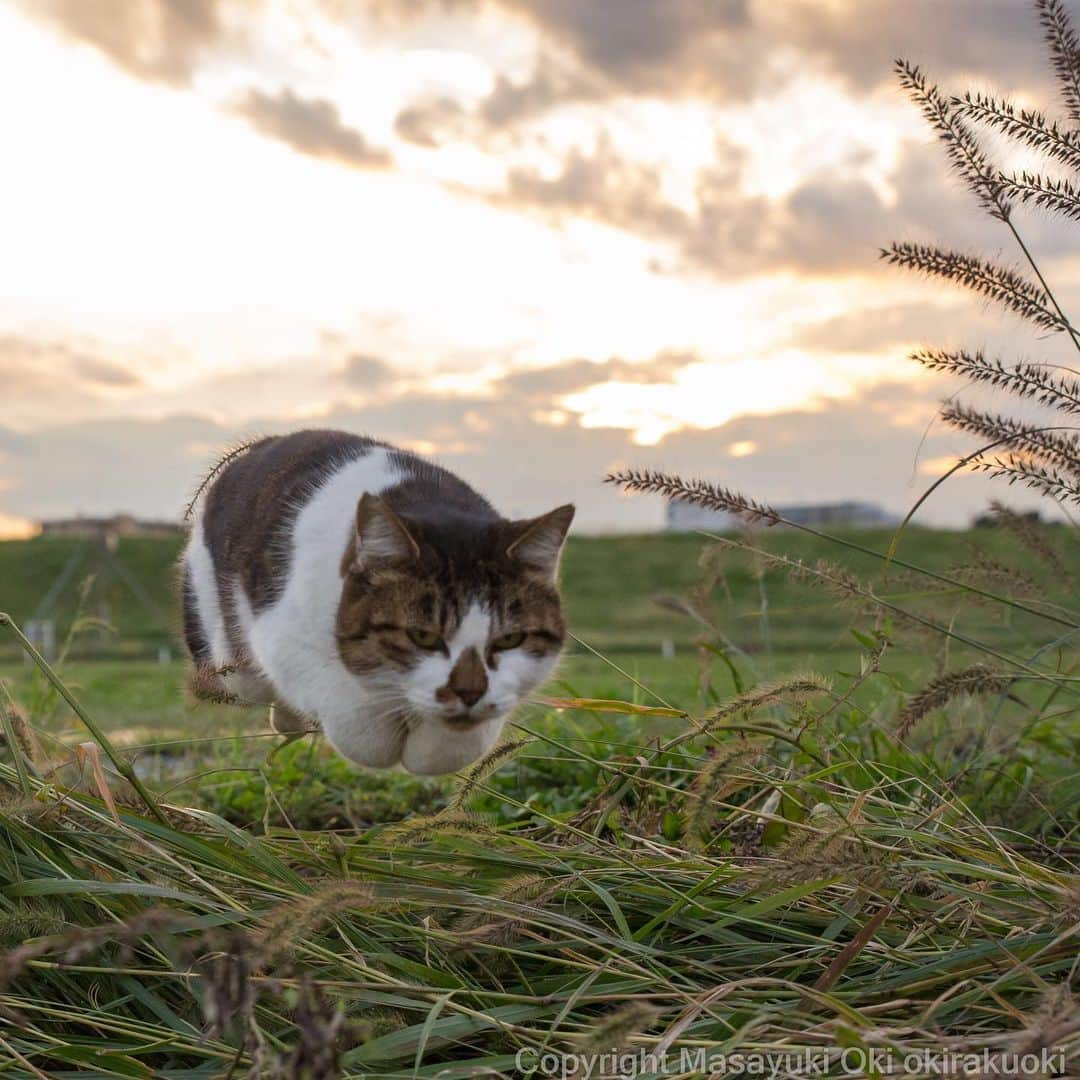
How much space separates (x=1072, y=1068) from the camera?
1.67 meters

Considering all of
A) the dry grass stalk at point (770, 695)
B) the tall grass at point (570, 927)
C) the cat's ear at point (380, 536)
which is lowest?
the tall grass at point (570, 927)

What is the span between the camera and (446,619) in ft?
9.48

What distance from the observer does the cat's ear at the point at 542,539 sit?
2998 millimetres

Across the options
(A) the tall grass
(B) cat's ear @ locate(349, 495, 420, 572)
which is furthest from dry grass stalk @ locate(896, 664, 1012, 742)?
(B) cat's ear @ locate(349, 495, 420, 572)

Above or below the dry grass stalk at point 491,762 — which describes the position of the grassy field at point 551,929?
below

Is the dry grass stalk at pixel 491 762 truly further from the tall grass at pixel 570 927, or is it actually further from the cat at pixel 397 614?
the cat at pixel 397 614

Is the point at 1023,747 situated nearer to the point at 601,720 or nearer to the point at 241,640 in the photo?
the point at 601,720

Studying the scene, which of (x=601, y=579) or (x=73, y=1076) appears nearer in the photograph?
(x=73, y=1076)

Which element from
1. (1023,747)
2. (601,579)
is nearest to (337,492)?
(1023,747)

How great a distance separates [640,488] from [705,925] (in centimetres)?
97

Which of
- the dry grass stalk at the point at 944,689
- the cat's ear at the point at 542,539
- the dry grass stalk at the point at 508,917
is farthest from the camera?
the cat's ear at the point at 542,539

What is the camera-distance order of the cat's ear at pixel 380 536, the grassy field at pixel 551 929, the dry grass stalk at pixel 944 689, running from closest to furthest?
the grassy field at pixel 551 929 < the dry grass stalk at pixel 944 689 < the cat's ear at pixel 380 536

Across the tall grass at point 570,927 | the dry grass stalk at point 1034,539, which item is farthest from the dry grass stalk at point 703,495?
the dry grass stalk at point 1034,539

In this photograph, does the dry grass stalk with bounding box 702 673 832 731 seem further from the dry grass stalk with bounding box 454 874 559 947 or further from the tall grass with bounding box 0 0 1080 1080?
the dry grass stalk with bounding box 454 874 559 947
